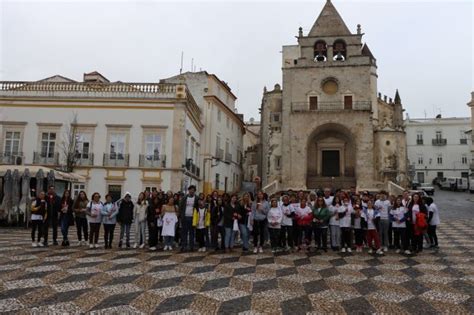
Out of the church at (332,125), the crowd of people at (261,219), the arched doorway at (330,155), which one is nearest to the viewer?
the crowd of people at (261,219)

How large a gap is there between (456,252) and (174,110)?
692 inches

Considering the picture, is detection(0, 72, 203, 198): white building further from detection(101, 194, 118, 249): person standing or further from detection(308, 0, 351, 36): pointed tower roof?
detection(308, 0, 351, 36): pointed tower roof

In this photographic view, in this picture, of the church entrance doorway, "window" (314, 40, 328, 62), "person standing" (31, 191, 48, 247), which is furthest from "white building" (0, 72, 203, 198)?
"window" (314, 40, 328, 62)

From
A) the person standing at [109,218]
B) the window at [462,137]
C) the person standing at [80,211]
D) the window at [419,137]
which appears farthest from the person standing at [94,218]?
the window at [462,137]

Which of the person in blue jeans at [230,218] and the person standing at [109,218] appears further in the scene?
the person standing at [109,218]

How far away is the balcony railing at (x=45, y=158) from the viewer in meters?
23.5

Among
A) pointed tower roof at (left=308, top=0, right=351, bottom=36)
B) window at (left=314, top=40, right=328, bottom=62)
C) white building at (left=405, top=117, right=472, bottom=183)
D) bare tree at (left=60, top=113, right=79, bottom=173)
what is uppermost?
pointed tower roof at (left=308, top=0, right=351, bottom=36)

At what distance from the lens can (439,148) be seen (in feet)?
187

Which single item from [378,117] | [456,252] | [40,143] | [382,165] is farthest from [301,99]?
[456,252]

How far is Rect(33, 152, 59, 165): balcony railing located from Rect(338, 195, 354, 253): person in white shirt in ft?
64.5

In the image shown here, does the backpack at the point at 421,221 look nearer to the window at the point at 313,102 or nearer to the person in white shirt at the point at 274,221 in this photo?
the person in white shirt at the point at 274,221

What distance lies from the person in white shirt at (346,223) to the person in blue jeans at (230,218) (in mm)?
2692

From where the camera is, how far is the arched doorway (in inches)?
1388

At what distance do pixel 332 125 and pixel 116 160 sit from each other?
20775 mm
